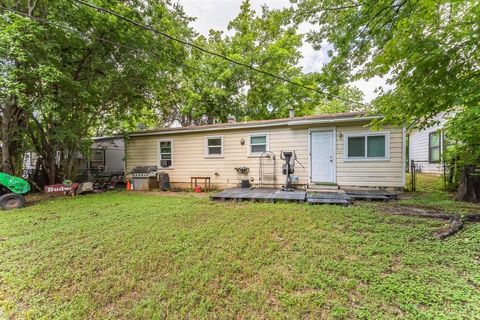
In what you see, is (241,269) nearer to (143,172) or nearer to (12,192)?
(12,192)

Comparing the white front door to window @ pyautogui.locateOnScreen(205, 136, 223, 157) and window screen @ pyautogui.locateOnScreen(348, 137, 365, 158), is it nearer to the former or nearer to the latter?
window screen @ pyautogui.locateOnScreen(348, 137, 365, 158)

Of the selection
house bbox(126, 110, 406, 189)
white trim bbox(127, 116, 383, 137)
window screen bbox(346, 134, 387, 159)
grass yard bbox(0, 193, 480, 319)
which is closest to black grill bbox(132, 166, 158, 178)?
house bbox(126, 110, 406, 189)

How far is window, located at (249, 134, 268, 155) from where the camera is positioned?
8055mm

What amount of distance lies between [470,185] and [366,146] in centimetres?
253

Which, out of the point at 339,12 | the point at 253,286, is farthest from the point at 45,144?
the point at 339,12

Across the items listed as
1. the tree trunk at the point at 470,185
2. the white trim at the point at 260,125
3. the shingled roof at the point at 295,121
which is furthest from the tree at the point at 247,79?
the tree trunk at the point at 470,185

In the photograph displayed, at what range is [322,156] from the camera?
7.38 m

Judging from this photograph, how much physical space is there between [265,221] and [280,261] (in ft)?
4.88

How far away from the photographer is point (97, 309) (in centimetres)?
189

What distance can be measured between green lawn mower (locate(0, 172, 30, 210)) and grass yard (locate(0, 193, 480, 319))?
7.85ft

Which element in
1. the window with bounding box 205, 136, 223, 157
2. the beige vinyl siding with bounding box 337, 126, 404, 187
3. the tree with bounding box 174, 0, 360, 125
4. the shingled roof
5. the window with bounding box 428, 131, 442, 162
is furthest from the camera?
the tree with bounding box 174, 0, 360, 125

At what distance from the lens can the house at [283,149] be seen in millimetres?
6719

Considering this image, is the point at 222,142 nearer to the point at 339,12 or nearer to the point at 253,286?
the point at 339,12

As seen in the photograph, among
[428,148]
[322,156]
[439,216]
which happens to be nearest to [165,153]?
[322,156]
